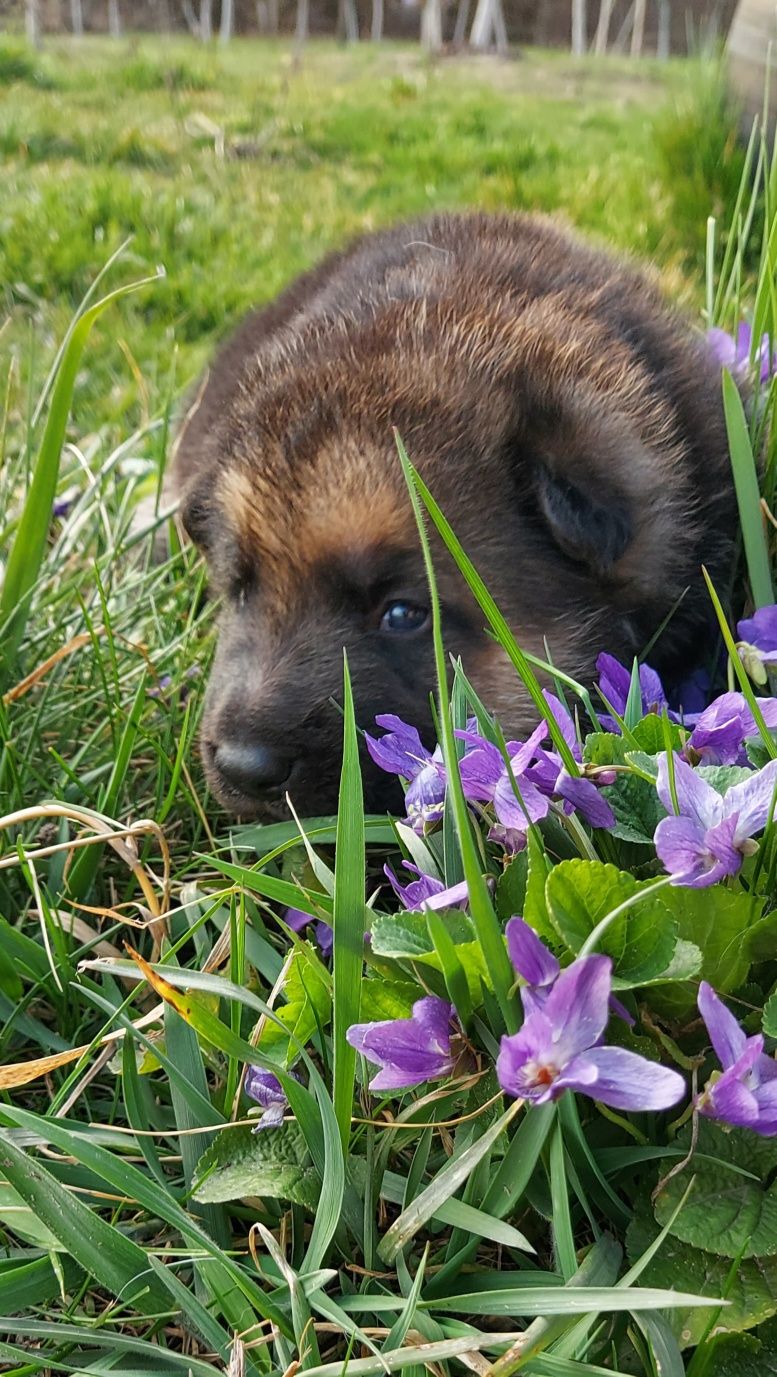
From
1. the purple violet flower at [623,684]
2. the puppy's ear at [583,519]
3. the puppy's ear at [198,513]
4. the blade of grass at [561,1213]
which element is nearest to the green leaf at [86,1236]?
the blade of grass at [561,1213]

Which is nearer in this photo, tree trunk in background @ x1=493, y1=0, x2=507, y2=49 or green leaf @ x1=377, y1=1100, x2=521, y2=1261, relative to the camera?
green leaf @ x1=377, y1=1100, x2=521, y2=1261

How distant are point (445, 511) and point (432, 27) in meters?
14.2

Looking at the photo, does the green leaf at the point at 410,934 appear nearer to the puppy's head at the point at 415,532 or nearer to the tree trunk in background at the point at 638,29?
the puppy's head at the point at 415,532

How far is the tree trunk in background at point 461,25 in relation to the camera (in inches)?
579

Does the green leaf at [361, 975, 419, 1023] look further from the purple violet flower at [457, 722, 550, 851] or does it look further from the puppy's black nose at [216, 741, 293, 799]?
the puppy's black nose at [216, 741, 293, 799]

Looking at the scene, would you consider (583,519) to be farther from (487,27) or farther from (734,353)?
(487,27)

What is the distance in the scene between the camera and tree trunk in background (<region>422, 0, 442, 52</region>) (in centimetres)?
1405

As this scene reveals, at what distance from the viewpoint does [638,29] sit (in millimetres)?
14367

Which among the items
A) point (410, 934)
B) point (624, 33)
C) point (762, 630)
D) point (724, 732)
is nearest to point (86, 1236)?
point (410, 934)

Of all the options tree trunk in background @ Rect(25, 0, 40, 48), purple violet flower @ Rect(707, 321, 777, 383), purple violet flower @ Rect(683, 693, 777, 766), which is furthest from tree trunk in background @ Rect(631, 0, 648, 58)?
purple violet flower @ Rect(683, 693, 777, 766)

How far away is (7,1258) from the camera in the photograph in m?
1.39

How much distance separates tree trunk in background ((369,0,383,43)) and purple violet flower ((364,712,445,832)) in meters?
16.4

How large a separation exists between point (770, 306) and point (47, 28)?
14132mm

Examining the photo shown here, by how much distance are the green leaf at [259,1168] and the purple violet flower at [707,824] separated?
0.53 metres
